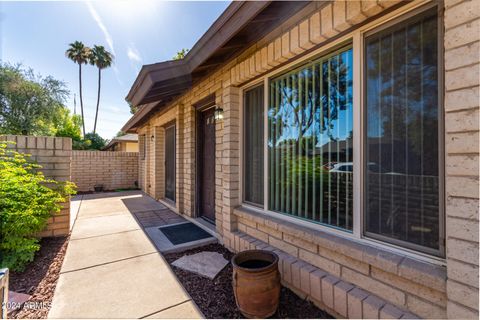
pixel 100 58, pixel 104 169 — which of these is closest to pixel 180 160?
pixel 104 169

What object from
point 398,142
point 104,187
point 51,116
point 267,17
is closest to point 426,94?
point 398,142

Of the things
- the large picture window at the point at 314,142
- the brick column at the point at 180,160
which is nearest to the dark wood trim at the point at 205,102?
the brick column at the point at 180,160

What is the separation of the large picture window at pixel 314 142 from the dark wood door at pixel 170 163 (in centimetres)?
418

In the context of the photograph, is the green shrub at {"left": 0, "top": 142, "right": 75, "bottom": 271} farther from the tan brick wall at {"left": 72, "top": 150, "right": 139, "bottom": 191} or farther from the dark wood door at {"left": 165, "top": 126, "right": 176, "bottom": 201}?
the tan brick wall at {"left": 72, "top": 150, "right": 139, "bottom": 191}

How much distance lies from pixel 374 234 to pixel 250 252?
46.8 inches

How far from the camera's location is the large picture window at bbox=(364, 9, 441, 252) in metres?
1.60

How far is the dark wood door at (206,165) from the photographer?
455 cm

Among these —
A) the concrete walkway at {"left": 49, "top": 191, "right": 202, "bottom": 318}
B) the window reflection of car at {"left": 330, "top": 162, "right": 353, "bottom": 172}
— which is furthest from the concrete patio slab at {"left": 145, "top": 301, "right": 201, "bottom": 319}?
the window reflection of car at {"left": 330, "top": 162, "right": 353, "bottom": 172}

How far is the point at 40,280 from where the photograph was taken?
2.65m

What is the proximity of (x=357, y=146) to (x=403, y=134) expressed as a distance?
34 centimetres

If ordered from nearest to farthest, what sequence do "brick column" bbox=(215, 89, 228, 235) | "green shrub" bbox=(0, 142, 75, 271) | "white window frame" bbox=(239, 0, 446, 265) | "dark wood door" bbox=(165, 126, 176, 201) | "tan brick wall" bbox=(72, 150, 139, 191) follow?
"white window frame" bbox=(239, 0, 446, 265) < "green shrub" bbox=(0, 142, 75, 271) < "brick column" bbox=(215, 89, 228, 235) < "dark wood door" bbox=(165, 126, 176, 201) < "tan brick wall" bbox=(72, 150, 139, 191)

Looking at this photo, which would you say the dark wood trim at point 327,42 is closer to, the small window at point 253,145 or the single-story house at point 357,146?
the single-story house at point 357,146

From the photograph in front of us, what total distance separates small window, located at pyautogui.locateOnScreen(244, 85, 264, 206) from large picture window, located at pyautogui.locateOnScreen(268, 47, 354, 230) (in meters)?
0.21

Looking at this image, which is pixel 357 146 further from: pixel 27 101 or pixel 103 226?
pixel 27 101
